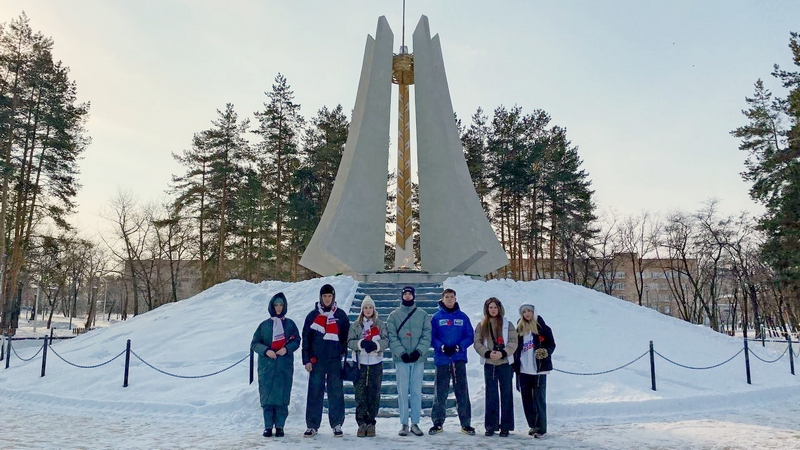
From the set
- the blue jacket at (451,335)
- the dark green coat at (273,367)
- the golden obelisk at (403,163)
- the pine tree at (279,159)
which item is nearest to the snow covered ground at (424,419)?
the dark green coat at (273,367)

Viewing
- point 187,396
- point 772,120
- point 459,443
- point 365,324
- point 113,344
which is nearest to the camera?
point 459,443

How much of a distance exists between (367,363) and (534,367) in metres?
1.51

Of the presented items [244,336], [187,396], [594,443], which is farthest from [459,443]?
[244,336]

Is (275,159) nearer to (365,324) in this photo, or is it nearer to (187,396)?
(187,396)

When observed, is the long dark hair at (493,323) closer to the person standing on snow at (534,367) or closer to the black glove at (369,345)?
the person standing on snow at (534,367)

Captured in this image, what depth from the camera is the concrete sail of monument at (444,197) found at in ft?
40.1

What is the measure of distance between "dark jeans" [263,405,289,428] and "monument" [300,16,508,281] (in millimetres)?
6574

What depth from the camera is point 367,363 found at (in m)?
4.61

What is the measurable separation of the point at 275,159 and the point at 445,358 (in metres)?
20.7

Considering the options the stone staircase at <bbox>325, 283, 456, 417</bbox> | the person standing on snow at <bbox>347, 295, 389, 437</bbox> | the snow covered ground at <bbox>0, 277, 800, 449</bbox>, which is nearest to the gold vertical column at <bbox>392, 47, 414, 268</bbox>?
the stone staircase at <bbox>325, 283, 456, 417</bbox>

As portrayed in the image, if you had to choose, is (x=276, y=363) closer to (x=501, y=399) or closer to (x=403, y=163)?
(x=501, y=399)

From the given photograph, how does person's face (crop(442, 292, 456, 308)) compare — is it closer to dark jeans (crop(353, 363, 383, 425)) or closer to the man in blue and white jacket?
the man in blue and white jacket

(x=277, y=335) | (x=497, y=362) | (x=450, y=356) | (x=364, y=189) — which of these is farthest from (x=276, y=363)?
(x=364, y=189)

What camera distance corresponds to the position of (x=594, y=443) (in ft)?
14.4
